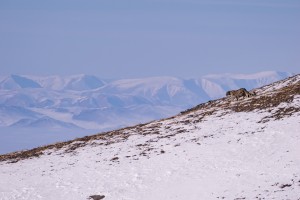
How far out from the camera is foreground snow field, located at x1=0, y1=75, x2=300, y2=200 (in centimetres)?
3097

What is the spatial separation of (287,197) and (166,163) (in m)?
13.3

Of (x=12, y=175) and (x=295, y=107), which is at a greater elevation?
(x=295, y=107)

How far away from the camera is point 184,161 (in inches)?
1475

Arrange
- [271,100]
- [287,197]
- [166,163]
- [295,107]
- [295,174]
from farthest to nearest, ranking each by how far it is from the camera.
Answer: [271,100] → [295,107] → [166,163] → [295,174] → [287,197]

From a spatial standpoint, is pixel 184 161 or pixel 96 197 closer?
pixel 96 197

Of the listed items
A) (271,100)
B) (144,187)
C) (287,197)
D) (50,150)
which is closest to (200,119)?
(271,100)

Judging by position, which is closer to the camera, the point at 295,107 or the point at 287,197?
the point at 287,197

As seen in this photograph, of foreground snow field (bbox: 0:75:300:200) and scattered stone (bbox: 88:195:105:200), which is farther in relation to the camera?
scattered stone (bbox: 88:195:105:200)

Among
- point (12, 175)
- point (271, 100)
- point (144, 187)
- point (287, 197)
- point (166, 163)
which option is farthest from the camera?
point (271, 100)

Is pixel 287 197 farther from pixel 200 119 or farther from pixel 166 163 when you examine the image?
pixel 200 119

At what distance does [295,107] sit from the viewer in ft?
147

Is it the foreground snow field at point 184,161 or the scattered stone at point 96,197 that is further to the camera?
the scattered stone at point 96,197

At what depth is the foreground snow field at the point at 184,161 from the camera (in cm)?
3097

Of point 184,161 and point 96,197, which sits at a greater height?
point 184,161
